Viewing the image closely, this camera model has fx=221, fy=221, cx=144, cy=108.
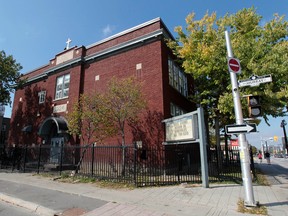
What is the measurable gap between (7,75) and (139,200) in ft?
68.1

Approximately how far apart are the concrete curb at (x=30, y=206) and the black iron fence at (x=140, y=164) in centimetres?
432

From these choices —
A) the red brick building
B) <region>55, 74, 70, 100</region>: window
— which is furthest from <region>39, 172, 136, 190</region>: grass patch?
<region>55, 74, 70, 100</region>: window

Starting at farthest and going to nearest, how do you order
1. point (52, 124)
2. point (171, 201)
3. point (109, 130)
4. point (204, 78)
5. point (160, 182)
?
point (52, 124), point (204, 78), point (109, 130), point (160, 182), point (171, 201)

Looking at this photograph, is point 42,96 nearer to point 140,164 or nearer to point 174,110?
point 174,110

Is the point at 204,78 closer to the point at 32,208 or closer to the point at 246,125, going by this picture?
the point at 246,125

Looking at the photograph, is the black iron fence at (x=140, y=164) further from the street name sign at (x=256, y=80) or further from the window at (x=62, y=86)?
the window at (x=62, y=86)

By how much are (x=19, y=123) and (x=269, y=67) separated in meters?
24.5

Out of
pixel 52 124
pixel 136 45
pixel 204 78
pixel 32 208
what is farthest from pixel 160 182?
pixel 52 124

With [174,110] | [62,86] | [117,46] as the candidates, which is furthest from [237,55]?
[62,86]

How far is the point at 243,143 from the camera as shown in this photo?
7.12 m

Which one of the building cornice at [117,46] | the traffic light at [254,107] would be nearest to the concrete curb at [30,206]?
the traffic light at [254,107]

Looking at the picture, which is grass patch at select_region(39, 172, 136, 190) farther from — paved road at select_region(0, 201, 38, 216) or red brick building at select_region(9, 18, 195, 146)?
red brick building at select_region(9, 18, 195, 146)

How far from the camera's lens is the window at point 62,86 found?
21.1m

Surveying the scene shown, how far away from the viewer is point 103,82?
18.6 metres
